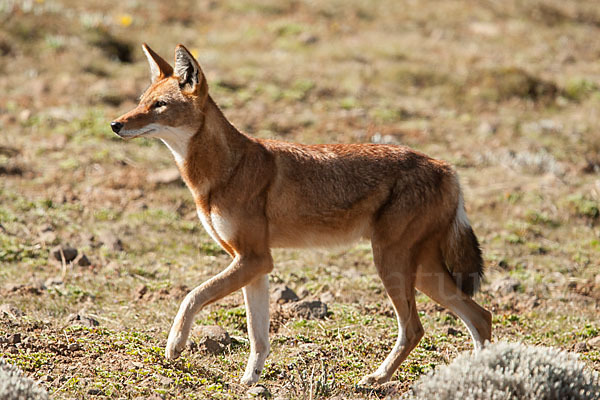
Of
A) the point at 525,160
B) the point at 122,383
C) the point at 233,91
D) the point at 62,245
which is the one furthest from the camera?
the point at 233,91

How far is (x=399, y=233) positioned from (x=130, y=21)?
42.3 ft

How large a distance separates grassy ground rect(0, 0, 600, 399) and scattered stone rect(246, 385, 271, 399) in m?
0.20

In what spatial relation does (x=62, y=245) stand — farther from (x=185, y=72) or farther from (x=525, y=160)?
(x=525, y=160)

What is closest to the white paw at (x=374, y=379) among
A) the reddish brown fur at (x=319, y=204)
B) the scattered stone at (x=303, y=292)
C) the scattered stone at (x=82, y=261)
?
the reddish brown fur at (x=319, y=204)

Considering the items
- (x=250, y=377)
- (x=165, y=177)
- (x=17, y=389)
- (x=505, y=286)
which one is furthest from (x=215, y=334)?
(x=165, y=177)

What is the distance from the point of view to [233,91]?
13.9 meters

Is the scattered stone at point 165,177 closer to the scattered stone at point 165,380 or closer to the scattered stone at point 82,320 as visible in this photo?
the scattered stone at point 82,320

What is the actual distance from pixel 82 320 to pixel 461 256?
10.9ft

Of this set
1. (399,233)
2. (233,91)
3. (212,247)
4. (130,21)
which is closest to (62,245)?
(212,247)

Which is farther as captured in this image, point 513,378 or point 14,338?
point 14,338

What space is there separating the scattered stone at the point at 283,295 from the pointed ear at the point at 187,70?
2478mm

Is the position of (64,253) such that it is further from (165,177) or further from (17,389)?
(17,389)

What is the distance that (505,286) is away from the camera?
7.96 m

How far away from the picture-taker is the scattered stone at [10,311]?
21.2 feet
